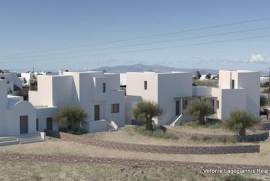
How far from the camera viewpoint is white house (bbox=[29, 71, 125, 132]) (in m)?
40.8

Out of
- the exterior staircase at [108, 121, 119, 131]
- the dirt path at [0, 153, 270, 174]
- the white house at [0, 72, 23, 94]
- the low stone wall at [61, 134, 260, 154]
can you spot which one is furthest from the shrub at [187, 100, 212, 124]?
the white house at [0, 72, 23, 94]

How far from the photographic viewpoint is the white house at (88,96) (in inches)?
1604

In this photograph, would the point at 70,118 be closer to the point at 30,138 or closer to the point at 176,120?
the point at 30,138

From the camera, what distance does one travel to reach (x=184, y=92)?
148 ft

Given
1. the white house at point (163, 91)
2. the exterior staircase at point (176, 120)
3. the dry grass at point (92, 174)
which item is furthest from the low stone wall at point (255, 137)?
the dry grass at point (92, 174)

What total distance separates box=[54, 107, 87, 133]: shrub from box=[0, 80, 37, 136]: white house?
208 cm

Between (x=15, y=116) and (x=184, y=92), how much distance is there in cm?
1590

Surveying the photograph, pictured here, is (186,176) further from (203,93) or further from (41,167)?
(203,93)

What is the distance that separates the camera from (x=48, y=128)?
39.8 m

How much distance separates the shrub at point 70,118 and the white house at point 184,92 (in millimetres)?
6606

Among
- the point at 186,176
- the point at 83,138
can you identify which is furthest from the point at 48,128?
the point at 186,176

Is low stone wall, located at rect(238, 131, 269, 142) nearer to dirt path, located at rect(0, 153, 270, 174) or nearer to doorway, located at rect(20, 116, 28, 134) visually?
dirt path, located at rect(0, 153, 270, 174)

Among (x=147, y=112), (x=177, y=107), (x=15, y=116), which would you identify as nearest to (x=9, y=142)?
(x=15, y=116)

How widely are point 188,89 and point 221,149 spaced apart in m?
13.3
